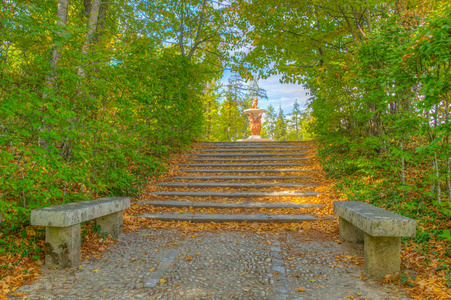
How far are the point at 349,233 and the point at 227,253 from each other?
1851 millimetres

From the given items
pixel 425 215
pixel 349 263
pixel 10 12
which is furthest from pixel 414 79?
pixel 10 12

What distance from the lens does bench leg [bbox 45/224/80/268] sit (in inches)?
118

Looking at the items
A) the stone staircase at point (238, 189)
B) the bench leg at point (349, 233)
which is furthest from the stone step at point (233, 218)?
the bench leg at point (349, 233)

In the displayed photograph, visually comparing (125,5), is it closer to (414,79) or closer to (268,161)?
(268,161)

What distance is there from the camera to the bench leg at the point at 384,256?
2.82 meters

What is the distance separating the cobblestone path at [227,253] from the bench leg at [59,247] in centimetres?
11

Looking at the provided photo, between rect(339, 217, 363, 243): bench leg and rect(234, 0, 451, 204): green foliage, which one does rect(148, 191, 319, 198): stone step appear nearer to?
rect(234, 0, 451, 204): green foliage

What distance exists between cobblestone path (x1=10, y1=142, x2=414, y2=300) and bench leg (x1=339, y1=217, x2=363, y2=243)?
132 mm

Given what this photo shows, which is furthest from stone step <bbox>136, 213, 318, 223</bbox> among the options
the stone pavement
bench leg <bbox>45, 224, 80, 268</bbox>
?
bench leg <bbox>45, 224, 80, 268</bbox>

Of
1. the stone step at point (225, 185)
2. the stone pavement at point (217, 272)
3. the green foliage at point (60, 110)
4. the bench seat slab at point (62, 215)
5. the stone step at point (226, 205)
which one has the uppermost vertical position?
the green foliage at point (60, 110)

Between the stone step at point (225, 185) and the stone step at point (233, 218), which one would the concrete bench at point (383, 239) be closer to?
the stone step at point (233, 218)

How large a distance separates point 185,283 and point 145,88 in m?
4.90

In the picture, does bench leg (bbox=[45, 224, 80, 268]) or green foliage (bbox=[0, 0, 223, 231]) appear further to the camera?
bench leg (bbox=[45, 224, 80, 268])

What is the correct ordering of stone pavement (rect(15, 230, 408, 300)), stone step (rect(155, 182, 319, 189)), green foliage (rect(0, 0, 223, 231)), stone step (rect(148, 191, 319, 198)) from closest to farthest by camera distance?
stone pavement (rect(15, 230, 408, 300)), green foliage (rect(0, 0, 223, 231)), stone step (rect(148, 191, 319, 198)), stone step (rect(155, 182, 319, 189))
